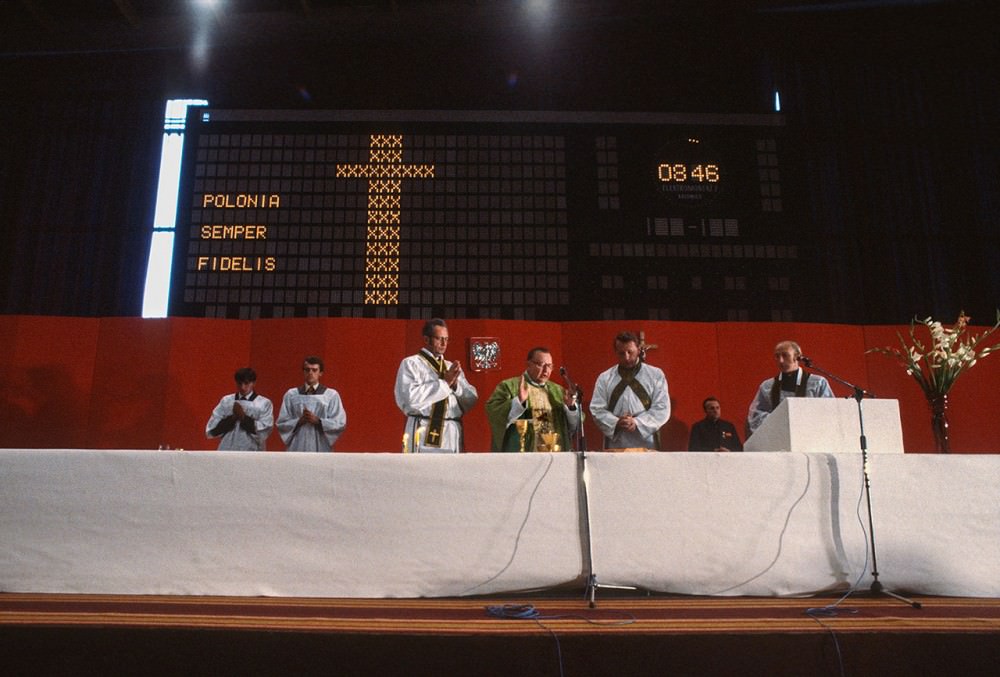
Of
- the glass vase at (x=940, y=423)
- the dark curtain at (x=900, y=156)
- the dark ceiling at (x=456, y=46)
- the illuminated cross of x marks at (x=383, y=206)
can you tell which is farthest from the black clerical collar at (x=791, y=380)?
the dark ceiling at (x=456, y=46)

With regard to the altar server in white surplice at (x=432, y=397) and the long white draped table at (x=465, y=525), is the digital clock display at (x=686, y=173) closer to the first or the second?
the altar server in white surplice at (x=432, y=397)

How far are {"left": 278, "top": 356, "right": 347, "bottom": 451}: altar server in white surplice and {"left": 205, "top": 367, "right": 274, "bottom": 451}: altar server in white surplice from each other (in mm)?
166

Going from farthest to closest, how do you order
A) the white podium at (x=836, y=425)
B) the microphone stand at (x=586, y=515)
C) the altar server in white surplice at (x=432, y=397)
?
the altar server in white surplice at (x=432, y=397)
the white podium at (x=836, y=425)
the microphone stand at (x=586, y=515)

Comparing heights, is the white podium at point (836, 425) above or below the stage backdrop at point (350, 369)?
below

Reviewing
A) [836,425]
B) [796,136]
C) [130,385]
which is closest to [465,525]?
[836,425]

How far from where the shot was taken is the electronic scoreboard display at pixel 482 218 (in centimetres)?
942

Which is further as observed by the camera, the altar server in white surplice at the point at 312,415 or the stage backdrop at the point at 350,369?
the stage backdrop at the point at 350,369

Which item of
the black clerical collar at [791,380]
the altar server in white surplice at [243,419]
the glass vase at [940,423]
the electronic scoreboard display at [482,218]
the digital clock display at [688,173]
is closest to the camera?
the glass vase at [940,423]

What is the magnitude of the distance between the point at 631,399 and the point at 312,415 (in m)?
2.86

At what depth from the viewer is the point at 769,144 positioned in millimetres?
10172

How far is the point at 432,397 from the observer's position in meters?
6.10

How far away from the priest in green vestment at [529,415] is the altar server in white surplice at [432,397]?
0.25 m

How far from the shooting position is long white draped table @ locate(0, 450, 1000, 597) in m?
4.01

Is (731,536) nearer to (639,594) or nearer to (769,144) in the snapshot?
(639,594)
